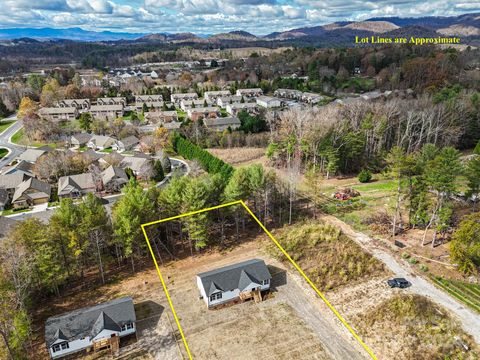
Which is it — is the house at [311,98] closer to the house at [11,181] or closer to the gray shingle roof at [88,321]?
the house at [11,181]

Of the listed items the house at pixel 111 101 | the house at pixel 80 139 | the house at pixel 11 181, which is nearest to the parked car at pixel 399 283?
the house at pixel 11 181

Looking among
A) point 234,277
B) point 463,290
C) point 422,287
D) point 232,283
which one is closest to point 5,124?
point 234,277

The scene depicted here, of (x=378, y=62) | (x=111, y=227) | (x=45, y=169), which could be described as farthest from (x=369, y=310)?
(x=378, y=62)

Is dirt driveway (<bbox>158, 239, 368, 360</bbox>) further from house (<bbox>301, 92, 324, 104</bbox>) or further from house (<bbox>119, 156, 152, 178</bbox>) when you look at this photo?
house (<bbox>301, 92, 324, 104</bbox>)

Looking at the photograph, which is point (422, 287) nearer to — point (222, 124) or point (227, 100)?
point (222, 124)

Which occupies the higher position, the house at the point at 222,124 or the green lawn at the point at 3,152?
the house at the point at 222,124

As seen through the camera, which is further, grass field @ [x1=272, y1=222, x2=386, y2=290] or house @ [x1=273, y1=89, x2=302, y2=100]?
house @ [x1=273, y1=89, x2=302, y2=100]

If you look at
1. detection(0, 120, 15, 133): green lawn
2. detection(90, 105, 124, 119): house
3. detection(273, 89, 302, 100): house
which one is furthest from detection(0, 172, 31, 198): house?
detection(273, 89, 302, 100): house
